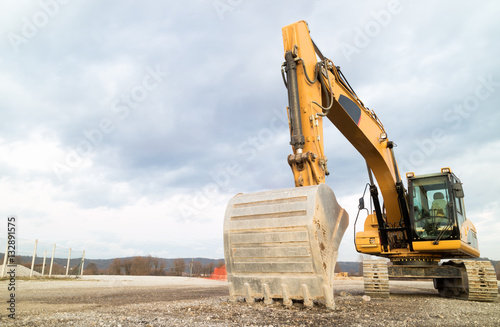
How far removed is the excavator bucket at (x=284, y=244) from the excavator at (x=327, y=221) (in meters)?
0.01

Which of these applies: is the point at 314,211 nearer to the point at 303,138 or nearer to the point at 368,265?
the point at 303,138

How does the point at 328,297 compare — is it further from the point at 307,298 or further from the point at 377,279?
the point at 377,279

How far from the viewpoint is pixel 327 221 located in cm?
447

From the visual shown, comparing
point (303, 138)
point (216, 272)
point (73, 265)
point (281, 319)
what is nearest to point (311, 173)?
point (303, 138)

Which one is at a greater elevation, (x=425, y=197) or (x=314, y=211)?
(x=425, y=197)

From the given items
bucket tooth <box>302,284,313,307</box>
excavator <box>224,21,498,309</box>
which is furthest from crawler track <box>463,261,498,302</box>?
bucket tooth <box>302,284,313,307</box>

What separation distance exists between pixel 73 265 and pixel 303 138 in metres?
17.7

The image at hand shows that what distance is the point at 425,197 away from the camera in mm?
8445

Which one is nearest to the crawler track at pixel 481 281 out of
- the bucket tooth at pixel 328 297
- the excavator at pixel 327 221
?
the excavator at pixel 327 221

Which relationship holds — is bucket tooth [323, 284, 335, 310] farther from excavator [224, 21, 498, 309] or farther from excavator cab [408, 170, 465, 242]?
excavator cab [408, 170, 465, 242]

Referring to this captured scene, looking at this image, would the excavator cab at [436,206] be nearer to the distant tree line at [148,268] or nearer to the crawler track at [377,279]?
the crawler track at [377,279]

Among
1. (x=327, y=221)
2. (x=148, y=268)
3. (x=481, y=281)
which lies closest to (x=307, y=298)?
(x=327, y=221)

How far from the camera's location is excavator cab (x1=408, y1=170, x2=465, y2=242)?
7.82 metres

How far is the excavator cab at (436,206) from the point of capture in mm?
7820
